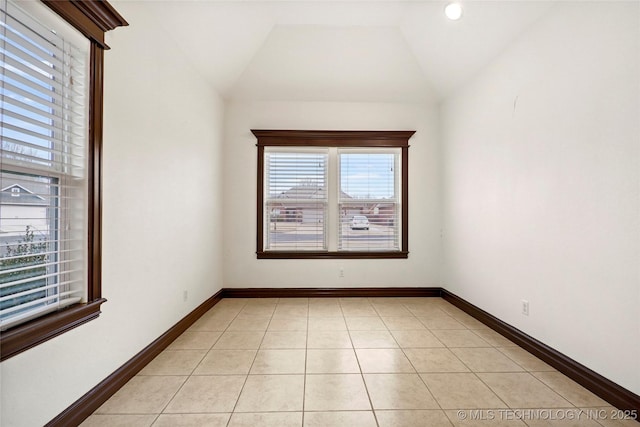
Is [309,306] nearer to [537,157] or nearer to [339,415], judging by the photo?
[339,415]

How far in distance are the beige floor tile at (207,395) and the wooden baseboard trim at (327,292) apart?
6.31 ft

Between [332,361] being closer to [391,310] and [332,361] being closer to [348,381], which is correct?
[348,381]

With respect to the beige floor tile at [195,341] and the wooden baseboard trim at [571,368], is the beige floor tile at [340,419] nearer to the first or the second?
the beige floor tile at [195,341]

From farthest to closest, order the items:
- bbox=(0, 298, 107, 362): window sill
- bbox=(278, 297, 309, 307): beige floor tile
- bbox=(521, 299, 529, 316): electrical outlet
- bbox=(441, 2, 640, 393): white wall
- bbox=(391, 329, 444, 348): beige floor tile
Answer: bbox=(278, 297, 309, 307): beige floor tile
bbox=(391, 329, 444, 348): beige floor tile
bbox=(521, 299, 529, 316): electrical outlet
bbox=(441, 2, 640, 393): white wall
bbox=(0, 298, 107, 362): window sill

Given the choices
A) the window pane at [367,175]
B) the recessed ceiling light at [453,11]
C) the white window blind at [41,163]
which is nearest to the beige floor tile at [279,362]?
the white window blind at [41,163]

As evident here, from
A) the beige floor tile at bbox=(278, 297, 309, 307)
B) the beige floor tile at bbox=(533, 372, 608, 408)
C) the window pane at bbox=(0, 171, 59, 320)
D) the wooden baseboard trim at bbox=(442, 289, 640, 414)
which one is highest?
the window pane at bbox=(0, 171, 59, 320)

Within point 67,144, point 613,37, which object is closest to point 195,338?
point 67,144

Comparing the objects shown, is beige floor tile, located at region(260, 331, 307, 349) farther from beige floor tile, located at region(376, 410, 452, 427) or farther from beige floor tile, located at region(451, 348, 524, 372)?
beige floor tile, located at region(451, 348, 524, 372)

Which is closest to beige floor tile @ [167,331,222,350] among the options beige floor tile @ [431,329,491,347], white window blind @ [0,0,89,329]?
white window blind @ [0,0,89,329]

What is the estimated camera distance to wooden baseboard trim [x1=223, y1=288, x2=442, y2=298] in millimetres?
3977

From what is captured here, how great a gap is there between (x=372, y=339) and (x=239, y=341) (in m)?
1.24

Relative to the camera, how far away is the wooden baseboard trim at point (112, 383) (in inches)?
60.2

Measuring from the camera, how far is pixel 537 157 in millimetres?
2344

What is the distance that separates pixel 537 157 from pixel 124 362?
11.5 ft
